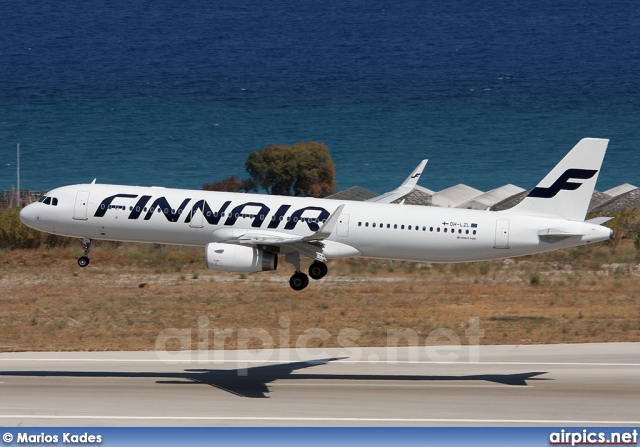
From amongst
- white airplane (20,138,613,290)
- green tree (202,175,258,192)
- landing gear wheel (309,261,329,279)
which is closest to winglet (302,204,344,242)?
white airplane (20,138,613,290)

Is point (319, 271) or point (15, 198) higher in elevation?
point (15, 198)

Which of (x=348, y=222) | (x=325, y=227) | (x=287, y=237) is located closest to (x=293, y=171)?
(x=348, y=222)

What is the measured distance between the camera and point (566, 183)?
45469 mm

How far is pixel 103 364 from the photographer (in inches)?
1542

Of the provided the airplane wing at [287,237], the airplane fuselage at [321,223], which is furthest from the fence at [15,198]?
the airplane wing at [287,237]

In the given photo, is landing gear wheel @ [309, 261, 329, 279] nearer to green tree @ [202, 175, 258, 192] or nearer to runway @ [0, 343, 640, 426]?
runway @ [0, 343, 640, 426]

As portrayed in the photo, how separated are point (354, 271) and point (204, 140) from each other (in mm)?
119428

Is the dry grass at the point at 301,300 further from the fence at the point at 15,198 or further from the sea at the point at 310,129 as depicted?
the sea at the point at 310,129

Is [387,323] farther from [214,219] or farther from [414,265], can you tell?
[414,265]

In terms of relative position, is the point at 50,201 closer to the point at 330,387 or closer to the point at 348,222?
the point at 348,222

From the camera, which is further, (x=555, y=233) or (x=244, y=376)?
(x=555, y=233)

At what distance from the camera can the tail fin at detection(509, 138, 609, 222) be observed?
4538 centimetres

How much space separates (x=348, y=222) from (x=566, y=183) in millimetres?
10576

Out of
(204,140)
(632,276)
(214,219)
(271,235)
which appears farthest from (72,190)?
(204,140)
